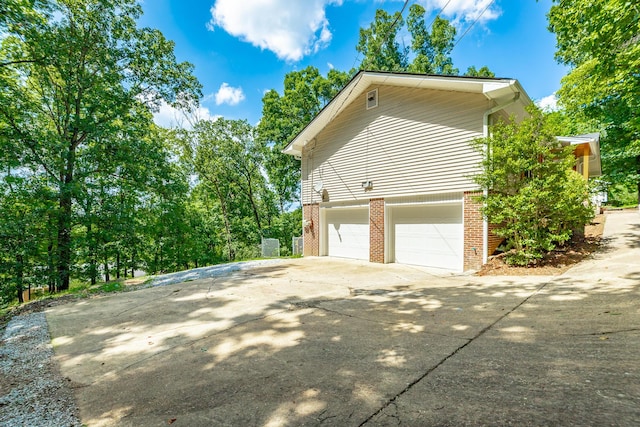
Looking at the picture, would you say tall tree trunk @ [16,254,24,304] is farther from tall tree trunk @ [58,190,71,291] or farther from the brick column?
the brick column

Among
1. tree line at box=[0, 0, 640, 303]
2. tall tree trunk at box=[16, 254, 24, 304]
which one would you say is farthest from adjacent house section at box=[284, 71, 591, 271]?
tall tree trunk at box=[16, 254, 24, 304]

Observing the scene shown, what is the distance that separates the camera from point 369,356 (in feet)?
9.44

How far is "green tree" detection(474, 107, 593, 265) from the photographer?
6594 millimetres

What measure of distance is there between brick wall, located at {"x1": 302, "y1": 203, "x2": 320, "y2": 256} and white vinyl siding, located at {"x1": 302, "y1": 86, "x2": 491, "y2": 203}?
43 centimetres

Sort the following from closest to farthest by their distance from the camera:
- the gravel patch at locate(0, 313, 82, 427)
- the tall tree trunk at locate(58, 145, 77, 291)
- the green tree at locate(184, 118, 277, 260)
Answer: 1. the gravel patch at locate(0, 313, 82, 427)
2. the tall tree trunk at locate(58, 145, 77, 291)
3. the green tree at locate(184, 118, 277, 260)

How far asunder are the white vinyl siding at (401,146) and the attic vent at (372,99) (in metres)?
0.17

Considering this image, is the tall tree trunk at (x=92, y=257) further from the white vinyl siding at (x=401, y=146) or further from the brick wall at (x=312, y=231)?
the white vinyl siding at (x=401, y=146)

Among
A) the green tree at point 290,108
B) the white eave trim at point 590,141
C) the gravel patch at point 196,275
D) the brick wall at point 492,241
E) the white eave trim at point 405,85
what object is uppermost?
the green tree at point 290,108

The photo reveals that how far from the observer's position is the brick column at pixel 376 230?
977 cm

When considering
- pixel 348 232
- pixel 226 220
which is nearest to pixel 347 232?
pixel 348 232

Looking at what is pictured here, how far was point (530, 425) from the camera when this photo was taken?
1.69 metres

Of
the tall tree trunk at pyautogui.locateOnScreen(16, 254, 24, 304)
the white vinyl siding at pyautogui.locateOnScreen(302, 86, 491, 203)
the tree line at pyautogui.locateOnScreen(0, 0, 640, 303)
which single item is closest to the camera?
the white vinyl siding at pyautogui.locateOnScreen(302, 86, 491, 203)

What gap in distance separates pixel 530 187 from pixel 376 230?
461cm

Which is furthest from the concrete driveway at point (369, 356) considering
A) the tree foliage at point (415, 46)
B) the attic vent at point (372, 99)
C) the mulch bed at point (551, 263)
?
the tree foliage at point (415, 46)
